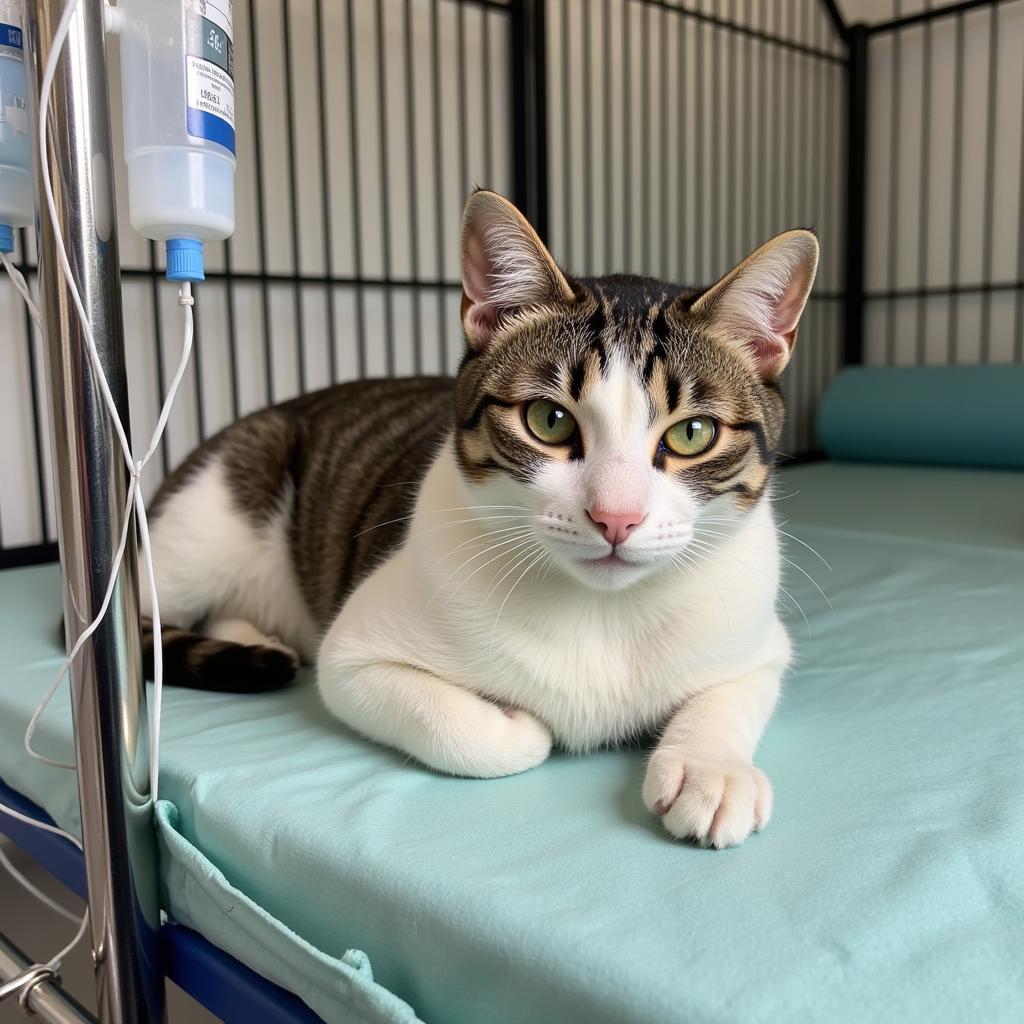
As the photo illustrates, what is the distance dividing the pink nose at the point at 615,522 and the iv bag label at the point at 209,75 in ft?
1.30

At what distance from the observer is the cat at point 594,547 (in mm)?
771

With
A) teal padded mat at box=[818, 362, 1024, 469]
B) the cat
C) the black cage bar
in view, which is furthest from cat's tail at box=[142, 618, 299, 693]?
teal padded mat at box=[818, 362, 1024, 469]

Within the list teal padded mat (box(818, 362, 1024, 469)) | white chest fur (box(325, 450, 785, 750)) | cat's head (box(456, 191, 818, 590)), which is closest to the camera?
cat's head (box(456, 191, 818, 590))

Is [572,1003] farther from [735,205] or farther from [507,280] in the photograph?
[735,205]

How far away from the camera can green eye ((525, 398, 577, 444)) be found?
813 millimetres

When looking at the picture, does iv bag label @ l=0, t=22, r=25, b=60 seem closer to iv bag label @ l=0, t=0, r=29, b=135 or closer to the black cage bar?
iv bag label @ l=0, t=0, r=29, b=135

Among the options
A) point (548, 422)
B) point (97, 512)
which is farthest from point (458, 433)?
point (97, 512)

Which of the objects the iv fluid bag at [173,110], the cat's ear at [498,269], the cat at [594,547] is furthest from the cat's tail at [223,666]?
the iv fluid bag at [173,110]

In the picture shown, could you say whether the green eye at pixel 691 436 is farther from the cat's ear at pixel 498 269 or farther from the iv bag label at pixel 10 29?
the iv bag label at pixel 10 29

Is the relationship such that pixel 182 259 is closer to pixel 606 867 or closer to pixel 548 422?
pixel 548 422

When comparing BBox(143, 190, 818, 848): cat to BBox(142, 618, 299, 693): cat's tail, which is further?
BBox(142, 618, 299, 693): cat's tail

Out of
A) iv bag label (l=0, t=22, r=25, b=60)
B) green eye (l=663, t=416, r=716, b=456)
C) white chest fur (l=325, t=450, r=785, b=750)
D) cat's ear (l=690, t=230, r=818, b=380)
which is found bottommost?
white chest fur (l=325, t=450, r=785, b=750)

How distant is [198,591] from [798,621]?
88 cm

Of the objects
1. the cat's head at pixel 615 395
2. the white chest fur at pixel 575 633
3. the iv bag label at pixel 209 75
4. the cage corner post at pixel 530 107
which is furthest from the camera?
the cage corner post at pixel 530 107
